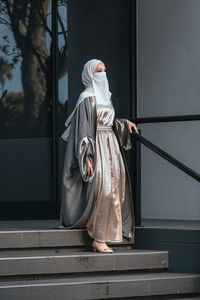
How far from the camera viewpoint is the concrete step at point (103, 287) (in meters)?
5.74

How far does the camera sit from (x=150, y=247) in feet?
22.4

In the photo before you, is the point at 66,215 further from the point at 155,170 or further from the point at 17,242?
the point at 155,170

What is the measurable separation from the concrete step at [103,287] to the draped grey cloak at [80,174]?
603mm

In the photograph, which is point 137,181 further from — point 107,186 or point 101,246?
point 101,246

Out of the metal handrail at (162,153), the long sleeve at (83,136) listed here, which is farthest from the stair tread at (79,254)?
the metal handrail at (162,153)

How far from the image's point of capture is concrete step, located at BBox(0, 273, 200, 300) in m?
5.74

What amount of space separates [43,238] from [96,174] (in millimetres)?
743

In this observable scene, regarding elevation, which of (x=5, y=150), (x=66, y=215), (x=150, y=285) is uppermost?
(x=5, y=150)

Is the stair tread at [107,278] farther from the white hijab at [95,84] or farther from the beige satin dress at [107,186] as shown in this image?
the white hijab at [95,84]

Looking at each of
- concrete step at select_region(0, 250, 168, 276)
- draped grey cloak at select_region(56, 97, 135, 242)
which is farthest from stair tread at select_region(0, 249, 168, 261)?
draped grey cloak at select_region(56, 97, 135, 242)

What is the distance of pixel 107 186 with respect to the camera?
6.60 metres

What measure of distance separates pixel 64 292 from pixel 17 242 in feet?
2.66

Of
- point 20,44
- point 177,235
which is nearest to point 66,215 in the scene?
point 177,235

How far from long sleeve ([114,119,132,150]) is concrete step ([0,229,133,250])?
0.95 metres
